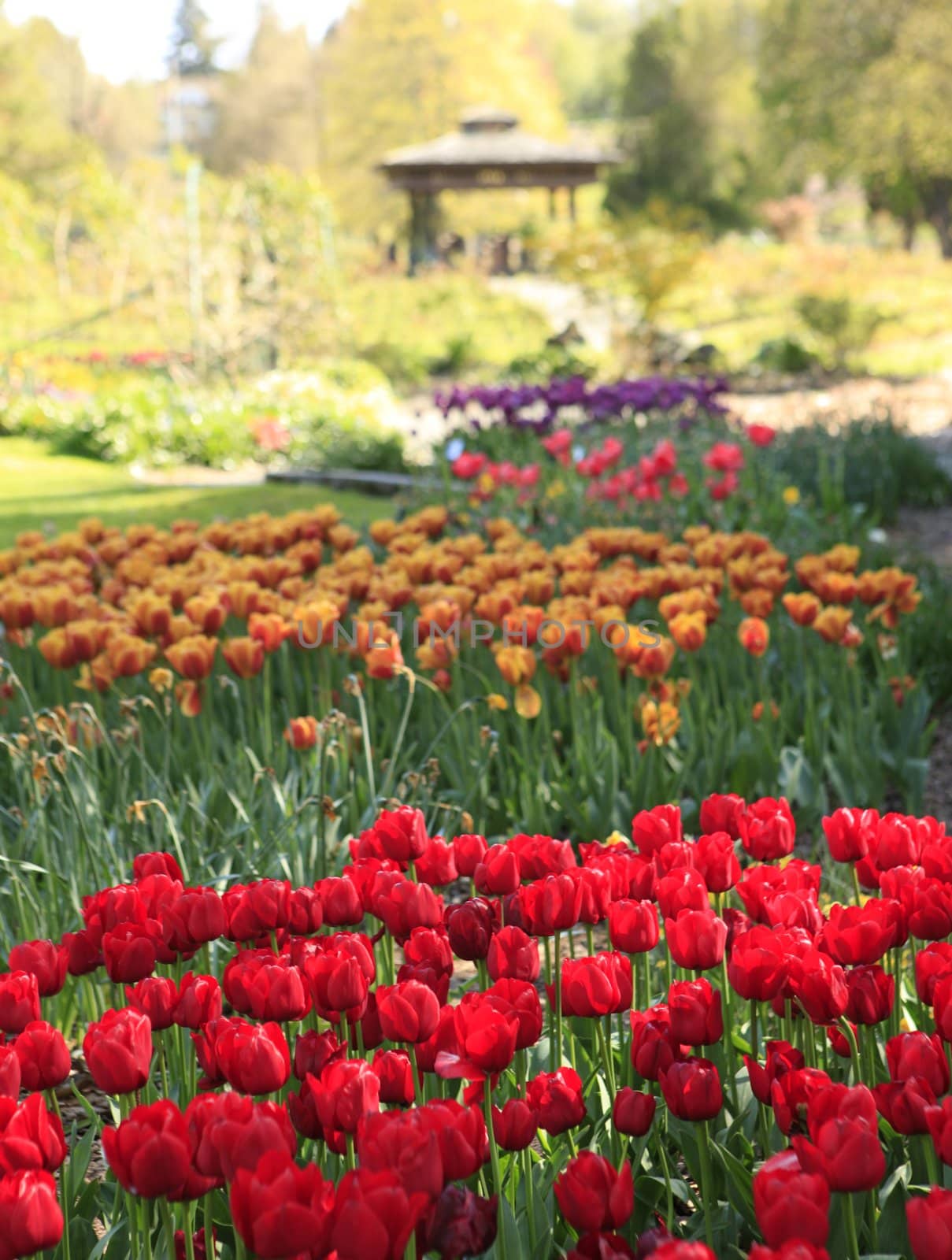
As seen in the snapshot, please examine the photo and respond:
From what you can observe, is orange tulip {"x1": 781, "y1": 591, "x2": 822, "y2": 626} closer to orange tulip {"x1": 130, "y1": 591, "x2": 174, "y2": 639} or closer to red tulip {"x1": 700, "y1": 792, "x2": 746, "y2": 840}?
red tulip {"x1": 700, "y1": 792, "x2": 746, "y2": 840}

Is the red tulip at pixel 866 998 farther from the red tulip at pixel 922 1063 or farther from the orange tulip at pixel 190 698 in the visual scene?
the orange tulip at pixel 190 698

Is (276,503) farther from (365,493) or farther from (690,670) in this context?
(690,670)

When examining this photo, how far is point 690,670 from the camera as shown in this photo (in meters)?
3.80

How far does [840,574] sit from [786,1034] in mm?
2170

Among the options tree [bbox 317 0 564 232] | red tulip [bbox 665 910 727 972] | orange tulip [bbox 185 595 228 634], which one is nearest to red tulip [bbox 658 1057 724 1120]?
red tulip [bbox 665 910 727 972]

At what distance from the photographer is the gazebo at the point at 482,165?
32000 millimetres

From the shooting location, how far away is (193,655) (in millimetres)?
3205

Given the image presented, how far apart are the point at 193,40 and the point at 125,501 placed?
9002 cm

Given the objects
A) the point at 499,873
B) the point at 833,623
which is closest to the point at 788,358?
the point at 833,623

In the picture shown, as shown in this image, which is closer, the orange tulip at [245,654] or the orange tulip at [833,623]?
the orange tulip at [245,654]

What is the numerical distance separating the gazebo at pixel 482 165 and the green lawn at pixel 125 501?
72.0 ft

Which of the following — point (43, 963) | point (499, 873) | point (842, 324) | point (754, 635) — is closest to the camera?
point (43, 963)

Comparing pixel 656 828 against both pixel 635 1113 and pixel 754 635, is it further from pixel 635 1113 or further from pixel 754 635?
pixel 754 635

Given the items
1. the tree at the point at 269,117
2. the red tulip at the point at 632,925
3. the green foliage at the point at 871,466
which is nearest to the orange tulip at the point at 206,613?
the red tulip at the point at 632,925
